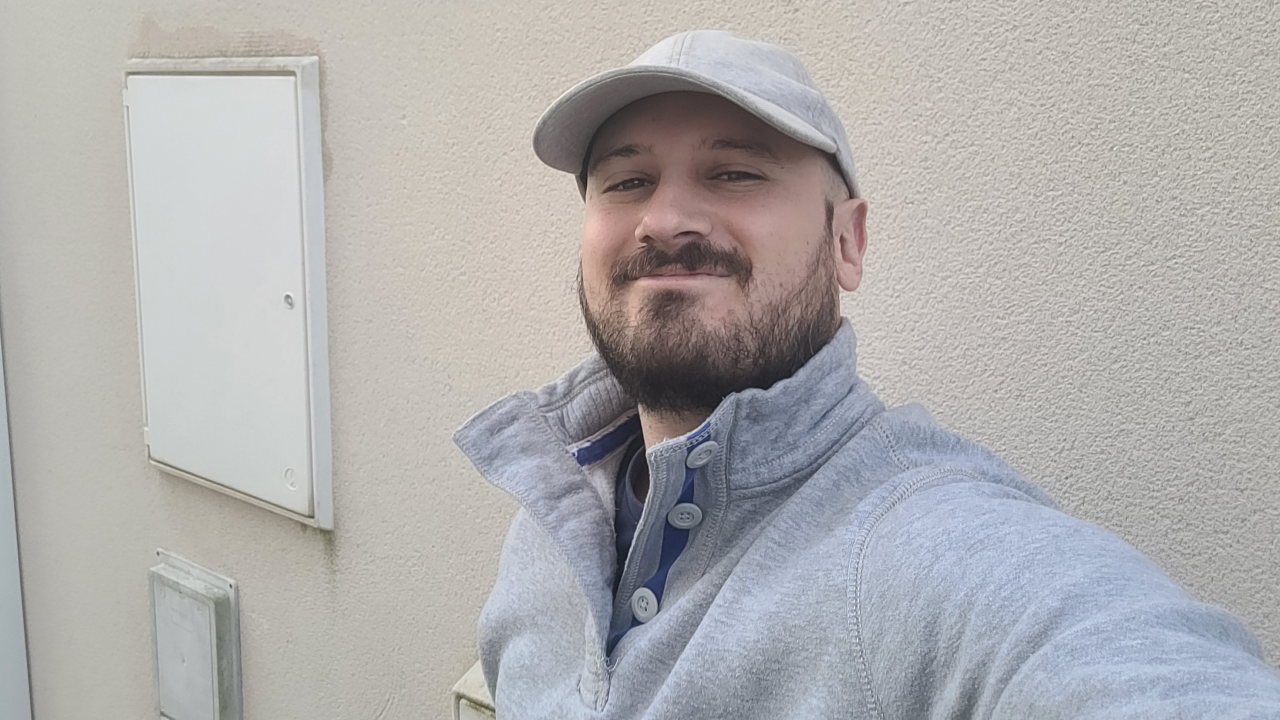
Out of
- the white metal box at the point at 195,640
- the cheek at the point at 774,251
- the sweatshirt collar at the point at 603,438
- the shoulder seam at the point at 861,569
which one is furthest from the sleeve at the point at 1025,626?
→ the white metal box at the point at 195,640

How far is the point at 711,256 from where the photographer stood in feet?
2.76

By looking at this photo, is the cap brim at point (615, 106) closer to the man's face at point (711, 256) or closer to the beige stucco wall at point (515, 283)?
the man's face at point (711, 256)

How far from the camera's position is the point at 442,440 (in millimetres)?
1642

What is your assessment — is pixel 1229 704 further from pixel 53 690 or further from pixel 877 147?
pixel 53 690

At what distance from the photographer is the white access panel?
1.67 meters

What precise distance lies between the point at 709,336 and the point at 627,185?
0.64 ft

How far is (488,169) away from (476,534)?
0.64m

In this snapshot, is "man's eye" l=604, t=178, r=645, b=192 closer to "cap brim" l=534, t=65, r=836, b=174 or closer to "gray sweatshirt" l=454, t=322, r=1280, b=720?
"cap brim" l=534, t=65, r=836, b=174

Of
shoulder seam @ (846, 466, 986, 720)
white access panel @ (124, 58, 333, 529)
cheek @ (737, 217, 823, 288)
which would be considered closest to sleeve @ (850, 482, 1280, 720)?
shoulder seam @ (846, 466, 986, 720)

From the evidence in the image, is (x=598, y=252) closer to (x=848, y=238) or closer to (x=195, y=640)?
(x=848, y=238)

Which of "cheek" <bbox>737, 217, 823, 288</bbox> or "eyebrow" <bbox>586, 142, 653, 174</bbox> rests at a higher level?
"eyebrow" <bbox>586, 142, 653, 174</bbox>

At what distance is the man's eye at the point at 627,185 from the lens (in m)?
0.92

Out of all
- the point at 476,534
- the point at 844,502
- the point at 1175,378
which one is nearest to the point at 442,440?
the point at 476,534

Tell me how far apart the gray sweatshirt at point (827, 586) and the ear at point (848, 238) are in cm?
9
